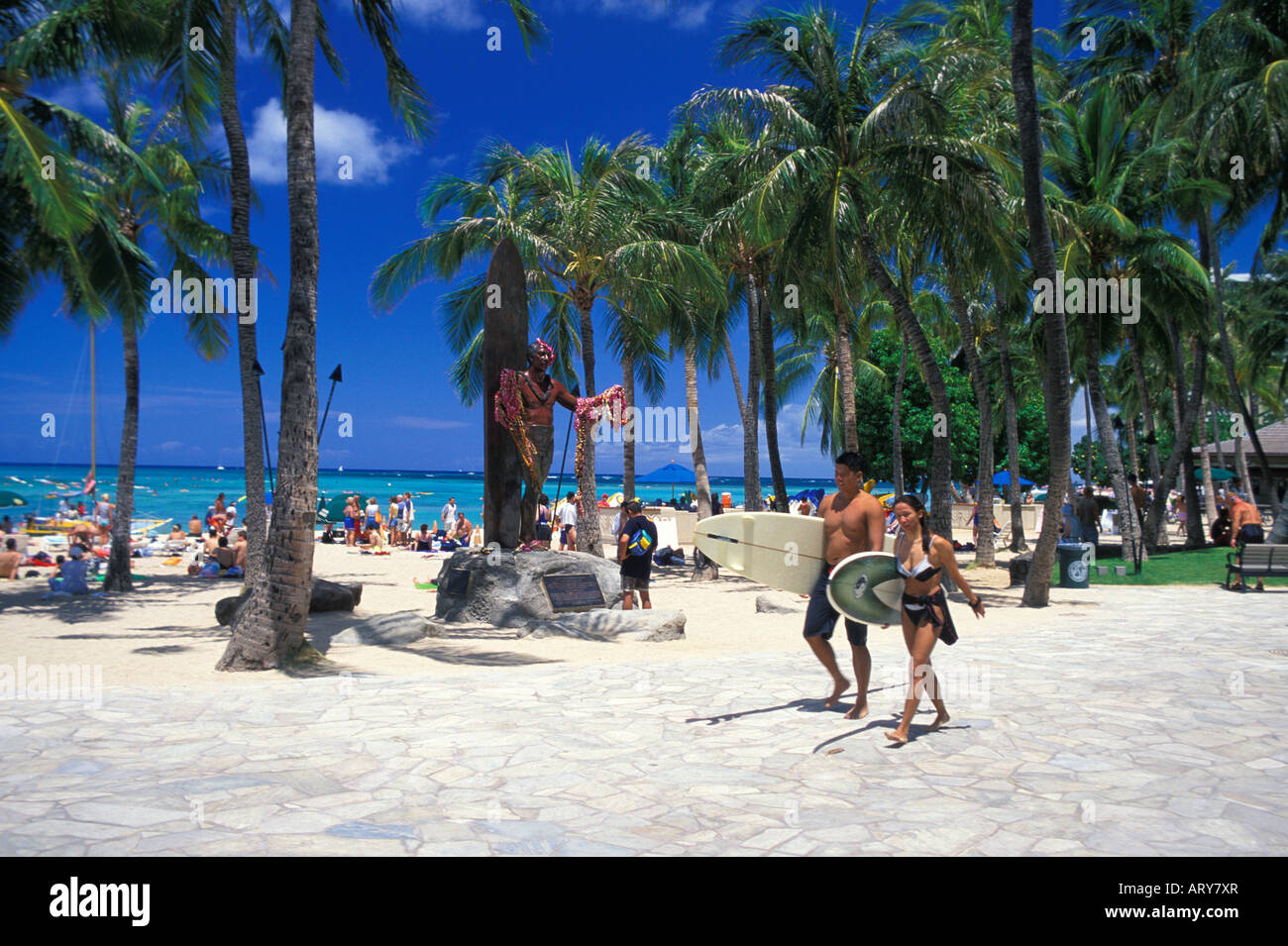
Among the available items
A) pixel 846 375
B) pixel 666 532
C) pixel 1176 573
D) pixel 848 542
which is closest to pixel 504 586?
pixel 848 542

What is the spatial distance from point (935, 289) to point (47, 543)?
26857 mm

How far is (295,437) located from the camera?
8.80m

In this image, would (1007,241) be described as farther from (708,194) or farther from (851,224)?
(708,194)

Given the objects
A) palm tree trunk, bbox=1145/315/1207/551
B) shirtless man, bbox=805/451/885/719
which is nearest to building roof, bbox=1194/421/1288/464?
palm tree trunk, bbox=1145/315/1207/551

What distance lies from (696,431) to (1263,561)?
477 inches

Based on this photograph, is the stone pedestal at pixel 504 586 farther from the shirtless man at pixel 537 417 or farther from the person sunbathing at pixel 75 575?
the person sunbathing at pixel 75 575

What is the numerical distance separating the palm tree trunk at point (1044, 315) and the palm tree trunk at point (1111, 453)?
675 centimetres

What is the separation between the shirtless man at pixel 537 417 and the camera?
11914 millimetres

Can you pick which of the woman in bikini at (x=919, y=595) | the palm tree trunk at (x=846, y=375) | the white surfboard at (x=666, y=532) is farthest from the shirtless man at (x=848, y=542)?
the white surfboard at (x=666, y=532)

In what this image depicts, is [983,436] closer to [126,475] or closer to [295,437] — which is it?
[295,437]

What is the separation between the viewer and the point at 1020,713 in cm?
655

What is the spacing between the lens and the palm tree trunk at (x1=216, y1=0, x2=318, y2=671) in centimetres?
867

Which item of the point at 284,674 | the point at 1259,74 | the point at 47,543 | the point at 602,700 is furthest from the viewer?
the point at 47,543
